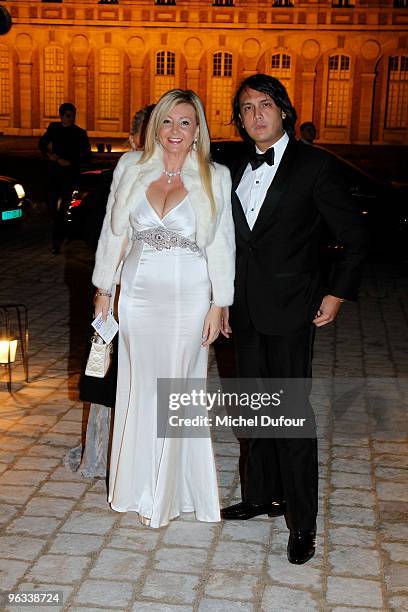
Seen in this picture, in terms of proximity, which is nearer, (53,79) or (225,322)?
(225,322)

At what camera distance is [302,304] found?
14.3ft

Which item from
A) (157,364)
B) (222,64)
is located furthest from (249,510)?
(222,64)

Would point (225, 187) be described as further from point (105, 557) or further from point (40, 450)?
point (40, 450)

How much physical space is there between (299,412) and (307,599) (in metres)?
0.87

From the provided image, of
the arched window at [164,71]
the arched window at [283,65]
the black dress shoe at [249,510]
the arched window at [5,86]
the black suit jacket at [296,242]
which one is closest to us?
the black suit jacket at [296,242]

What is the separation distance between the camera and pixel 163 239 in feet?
14.7

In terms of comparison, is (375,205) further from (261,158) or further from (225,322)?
(261,158)

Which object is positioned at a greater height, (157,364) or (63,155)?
(63,155)

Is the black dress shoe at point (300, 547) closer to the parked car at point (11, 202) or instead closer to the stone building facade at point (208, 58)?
the parked car at point (11, 202)

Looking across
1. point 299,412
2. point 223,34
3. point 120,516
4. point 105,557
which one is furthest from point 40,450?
point 223,34

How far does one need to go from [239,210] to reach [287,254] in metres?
0.35

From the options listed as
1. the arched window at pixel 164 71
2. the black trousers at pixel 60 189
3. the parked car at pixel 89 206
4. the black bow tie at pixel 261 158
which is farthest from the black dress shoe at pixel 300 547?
the arched window at pixel 164 71

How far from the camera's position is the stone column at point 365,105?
1810 inches

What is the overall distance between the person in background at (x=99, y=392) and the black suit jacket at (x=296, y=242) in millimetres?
862
